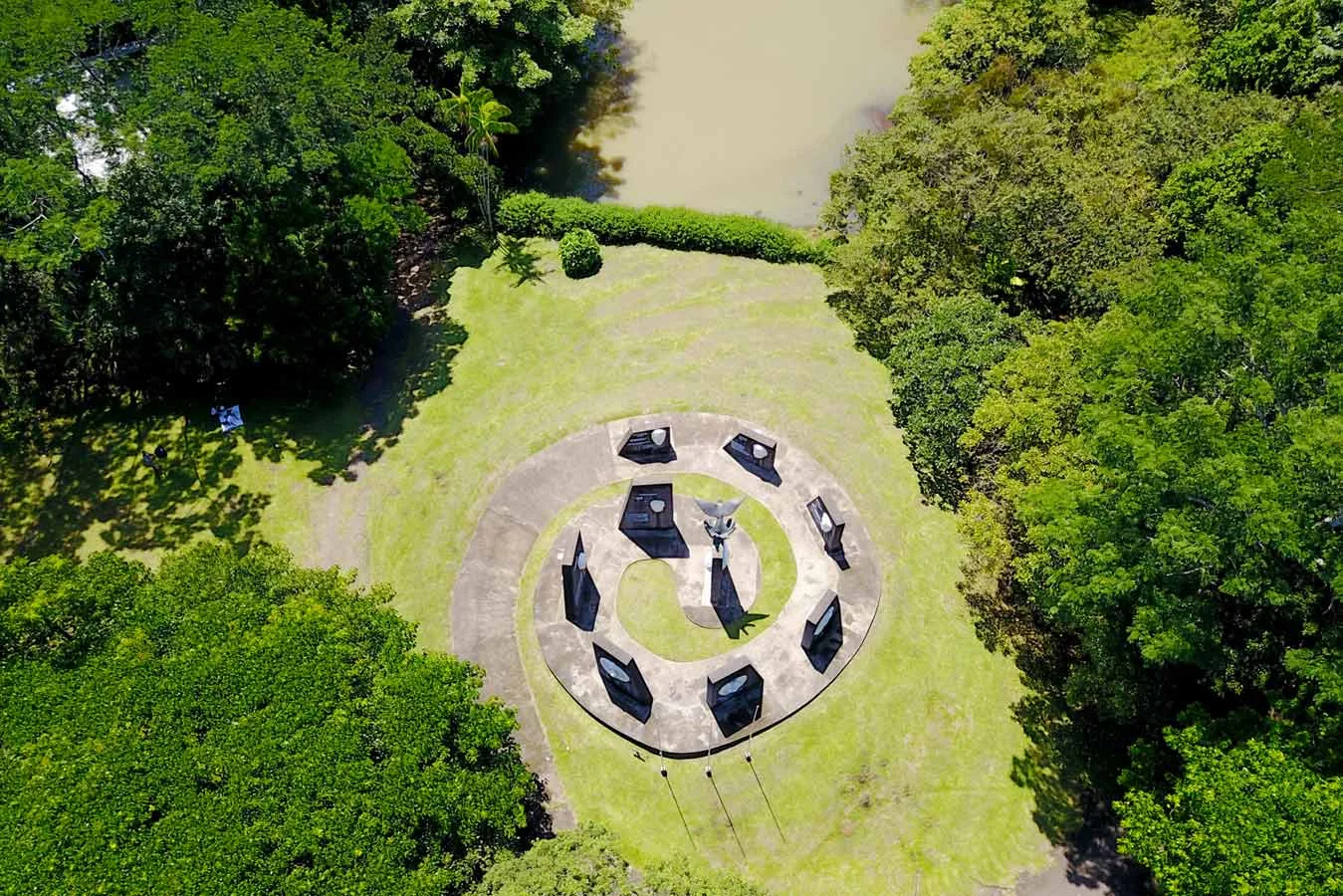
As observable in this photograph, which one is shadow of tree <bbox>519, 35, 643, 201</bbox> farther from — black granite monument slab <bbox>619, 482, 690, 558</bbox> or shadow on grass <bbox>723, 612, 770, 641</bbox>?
shadow on grass <bbox>723, 612, 770, 641</bbox>

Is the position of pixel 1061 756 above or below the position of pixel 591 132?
below

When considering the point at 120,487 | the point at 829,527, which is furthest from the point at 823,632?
the point at 120,487

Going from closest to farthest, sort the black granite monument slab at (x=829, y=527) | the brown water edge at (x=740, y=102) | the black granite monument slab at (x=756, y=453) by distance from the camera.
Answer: the black granite monument slab at (x=829, y=527) < the black granite monument slab at (x=756, y=453) < the brown water edge at (x=740, y=102)

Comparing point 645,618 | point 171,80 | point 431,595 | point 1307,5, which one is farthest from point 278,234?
point 1307,5

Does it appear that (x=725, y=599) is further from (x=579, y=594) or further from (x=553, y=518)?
(x=553, y=518)

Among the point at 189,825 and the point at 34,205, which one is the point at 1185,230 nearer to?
the point at 189,825

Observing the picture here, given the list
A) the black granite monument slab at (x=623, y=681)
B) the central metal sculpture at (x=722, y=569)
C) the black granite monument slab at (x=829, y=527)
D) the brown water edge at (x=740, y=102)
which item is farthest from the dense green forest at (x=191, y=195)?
the black granite monument slab at (x=829, y=527)

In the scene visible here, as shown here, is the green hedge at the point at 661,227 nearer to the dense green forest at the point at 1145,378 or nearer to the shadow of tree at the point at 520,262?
the shadow of tree at the point at 520,262
